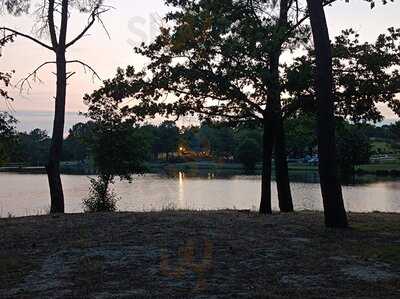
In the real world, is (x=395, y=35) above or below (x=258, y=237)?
above

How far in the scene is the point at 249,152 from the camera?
118m

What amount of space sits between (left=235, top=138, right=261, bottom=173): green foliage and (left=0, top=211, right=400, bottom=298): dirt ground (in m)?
105

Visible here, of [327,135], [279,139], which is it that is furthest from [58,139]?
[327,135]

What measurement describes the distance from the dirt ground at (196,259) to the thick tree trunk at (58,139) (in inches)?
181

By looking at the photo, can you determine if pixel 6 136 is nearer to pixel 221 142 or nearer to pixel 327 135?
pixel 327 135

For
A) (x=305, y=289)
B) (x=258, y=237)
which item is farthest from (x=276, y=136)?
(x=305, y=289)

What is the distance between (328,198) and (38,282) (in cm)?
783

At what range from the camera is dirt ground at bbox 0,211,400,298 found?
638cm

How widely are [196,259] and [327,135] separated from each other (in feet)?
18.3

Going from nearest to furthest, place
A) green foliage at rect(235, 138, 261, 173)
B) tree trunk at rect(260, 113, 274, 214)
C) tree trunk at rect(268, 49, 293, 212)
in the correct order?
tree trunk at rect(268, 49, 293, 212) → tree trunk at rect(260, 113, 274, 214) → green foliage at rect(235, 138, 261, 173)

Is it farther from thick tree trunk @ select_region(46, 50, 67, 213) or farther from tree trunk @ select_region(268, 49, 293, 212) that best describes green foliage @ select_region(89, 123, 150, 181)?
tree trunk @ select_region(268, 49, 293, 212)

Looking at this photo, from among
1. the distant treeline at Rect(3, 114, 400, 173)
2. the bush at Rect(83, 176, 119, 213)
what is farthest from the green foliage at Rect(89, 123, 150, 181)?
the bush at Rect(83, 176, 119, 213)

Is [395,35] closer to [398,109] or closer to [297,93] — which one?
[398,109]

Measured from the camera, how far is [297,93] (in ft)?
50.4
